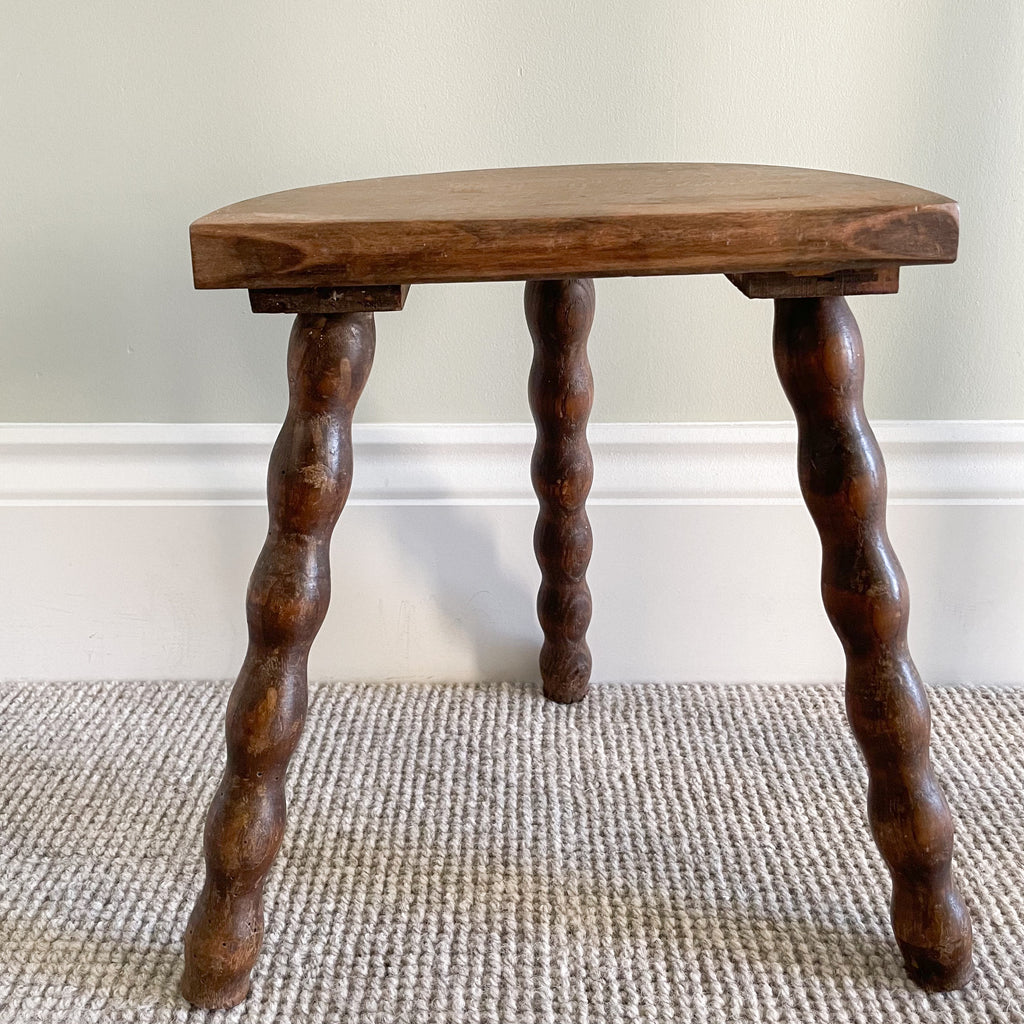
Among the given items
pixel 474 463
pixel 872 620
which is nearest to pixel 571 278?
pixel 872 620

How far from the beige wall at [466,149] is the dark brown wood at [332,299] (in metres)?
0.34

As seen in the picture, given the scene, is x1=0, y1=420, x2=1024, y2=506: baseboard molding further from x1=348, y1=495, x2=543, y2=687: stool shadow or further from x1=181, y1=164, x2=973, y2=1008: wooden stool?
x1=181, y1=164, x2=973, y2=1008: wooden stool

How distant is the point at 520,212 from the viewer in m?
0.49

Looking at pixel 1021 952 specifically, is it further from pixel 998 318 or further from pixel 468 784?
pixel 998 318

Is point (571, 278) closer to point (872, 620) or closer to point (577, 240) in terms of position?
point (577, 240)

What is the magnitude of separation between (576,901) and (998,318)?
54 cm

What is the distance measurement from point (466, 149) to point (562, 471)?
25cm

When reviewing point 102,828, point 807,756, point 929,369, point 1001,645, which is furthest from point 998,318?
point 102,828

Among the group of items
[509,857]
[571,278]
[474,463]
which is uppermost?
[571,278]

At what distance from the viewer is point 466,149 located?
81cm

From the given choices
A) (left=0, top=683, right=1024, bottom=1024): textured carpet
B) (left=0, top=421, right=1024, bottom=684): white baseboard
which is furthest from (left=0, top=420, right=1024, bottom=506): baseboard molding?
(left=0, top=683, right=1024, bottom=1024): textured carpet

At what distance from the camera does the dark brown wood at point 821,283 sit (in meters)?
0.50

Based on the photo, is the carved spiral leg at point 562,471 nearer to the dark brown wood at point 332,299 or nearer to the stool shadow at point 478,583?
the stool shadow at point 478,583

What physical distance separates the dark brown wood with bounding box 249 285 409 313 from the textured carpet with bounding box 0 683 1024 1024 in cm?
35
